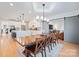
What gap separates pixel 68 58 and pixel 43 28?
9.80 m

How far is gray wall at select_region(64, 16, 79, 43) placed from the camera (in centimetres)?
830

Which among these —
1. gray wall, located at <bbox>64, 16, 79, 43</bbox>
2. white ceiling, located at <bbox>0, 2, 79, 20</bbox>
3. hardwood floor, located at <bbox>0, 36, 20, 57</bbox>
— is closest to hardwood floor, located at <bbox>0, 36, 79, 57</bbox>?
hardwood floor, located at <bbox>0, 36, 20, 57</bbox>

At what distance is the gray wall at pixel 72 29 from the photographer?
830 cm

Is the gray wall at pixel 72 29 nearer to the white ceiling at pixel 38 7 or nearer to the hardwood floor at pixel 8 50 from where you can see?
the white ceiling at pixel 38 7

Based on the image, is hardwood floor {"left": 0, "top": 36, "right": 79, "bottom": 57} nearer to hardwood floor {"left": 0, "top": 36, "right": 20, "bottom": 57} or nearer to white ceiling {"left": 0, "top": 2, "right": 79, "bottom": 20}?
hardwood floor {"left": 0, "top": 36, "right": 20, "bottom": 57}

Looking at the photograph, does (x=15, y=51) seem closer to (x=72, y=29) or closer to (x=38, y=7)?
(x=38, y=7)

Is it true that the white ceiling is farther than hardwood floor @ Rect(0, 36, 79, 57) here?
Yes

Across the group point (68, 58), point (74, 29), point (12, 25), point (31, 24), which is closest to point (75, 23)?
point (74, 29)

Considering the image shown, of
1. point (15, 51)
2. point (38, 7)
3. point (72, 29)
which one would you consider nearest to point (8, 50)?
point (15, 51)

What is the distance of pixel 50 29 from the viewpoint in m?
13.9

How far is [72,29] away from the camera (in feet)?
28.4

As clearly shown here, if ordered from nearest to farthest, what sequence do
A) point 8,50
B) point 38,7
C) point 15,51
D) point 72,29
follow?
1. point 15,51
2. point 8,50
3. point 38,7
4. point 72,29

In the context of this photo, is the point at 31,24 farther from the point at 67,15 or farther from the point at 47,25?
the point at 67,15

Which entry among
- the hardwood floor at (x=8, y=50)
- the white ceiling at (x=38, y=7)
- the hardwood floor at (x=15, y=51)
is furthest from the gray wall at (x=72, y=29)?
the hardwood floor at (x=8, y=50)
